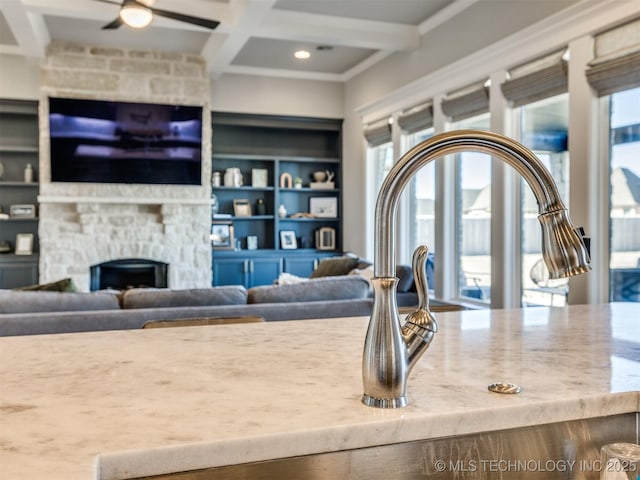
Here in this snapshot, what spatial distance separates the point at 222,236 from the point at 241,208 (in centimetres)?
45

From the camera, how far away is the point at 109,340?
141cm

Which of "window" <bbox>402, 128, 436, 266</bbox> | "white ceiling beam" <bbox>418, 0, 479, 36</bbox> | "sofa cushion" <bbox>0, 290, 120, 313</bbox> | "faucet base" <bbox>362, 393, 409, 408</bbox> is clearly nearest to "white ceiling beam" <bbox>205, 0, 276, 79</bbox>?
"white ceiling beam" <bbox>418, 0, 479, 36</bbox>

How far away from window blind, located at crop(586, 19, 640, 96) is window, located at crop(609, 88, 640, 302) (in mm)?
128

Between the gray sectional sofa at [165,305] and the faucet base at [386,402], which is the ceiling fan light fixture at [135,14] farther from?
the faucet base at [386,402]

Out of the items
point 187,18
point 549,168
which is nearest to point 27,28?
point 187,18

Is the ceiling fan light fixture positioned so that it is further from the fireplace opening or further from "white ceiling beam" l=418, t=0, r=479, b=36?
the fireplace opening

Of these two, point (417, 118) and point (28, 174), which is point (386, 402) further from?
point (28, 174)

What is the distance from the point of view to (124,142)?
6273 millimetres

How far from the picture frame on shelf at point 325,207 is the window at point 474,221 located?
2478mm

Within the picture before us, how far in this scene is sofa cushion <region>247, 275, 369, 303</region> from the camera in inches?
122

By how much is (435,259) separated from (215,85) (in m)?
3.39

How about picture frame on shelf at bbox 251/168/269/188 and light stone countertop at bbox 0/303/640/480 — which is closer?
light stone countertop at bbox 0/303/640/480

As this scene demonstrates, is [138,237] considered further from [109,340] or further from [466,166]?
[109,340]

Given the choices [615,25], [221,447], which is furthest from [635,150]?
[221,447]
